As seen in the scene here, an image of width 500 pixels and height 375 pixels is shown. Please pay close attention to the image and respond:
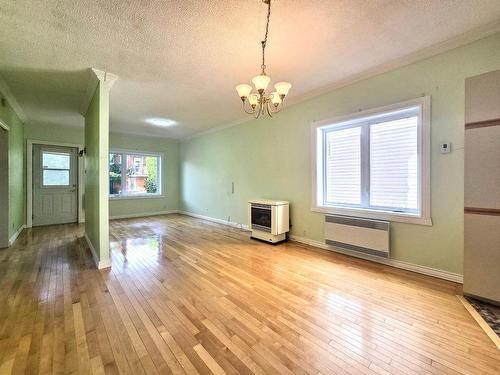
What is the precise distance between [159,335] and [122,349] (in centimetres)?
25

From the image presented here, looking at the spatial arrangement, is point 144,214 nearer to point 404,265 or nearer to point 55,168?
point 55,168

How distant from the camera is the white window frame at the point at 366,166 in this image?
2.79 m

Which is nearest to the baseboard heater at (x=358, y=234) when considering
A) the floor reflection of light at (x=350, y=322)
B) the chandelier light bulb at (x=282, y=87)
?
the floor reflection of light at (x=350, y=322)

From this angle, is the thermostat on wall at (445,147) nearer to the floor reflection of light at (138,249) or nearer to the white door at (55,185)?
the floor reflection of light at (138,249)

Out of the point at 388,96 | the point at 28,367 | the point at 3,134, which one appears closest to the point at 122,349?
the point at 28,367

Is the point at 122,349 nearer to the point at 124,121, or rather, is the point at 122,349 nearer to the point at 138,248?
the point at 138,248

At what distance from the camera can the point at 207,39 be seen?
2.46 metres

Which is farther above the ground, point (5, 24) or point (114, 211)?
point (5, 24)

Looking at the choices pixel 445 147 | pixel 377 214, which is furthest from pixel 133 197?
pixel 445 147

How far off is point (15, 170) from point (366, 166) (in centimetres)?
667

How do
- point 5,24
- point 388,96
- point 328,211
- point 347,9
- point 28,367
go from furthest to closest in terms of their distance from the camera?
point 328,211 < point 388,96 < point 5,24 < point 347,9 < point 28,367

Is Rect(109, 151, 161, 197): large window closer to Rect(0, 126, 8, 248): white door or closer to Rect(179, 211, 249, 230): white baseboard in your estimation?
Rect(179, 211, 249, 230): white baseboard

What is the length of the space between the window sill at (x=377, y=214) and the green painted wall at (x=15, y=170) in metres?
5.62

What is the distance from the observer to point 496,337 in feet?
5.67
